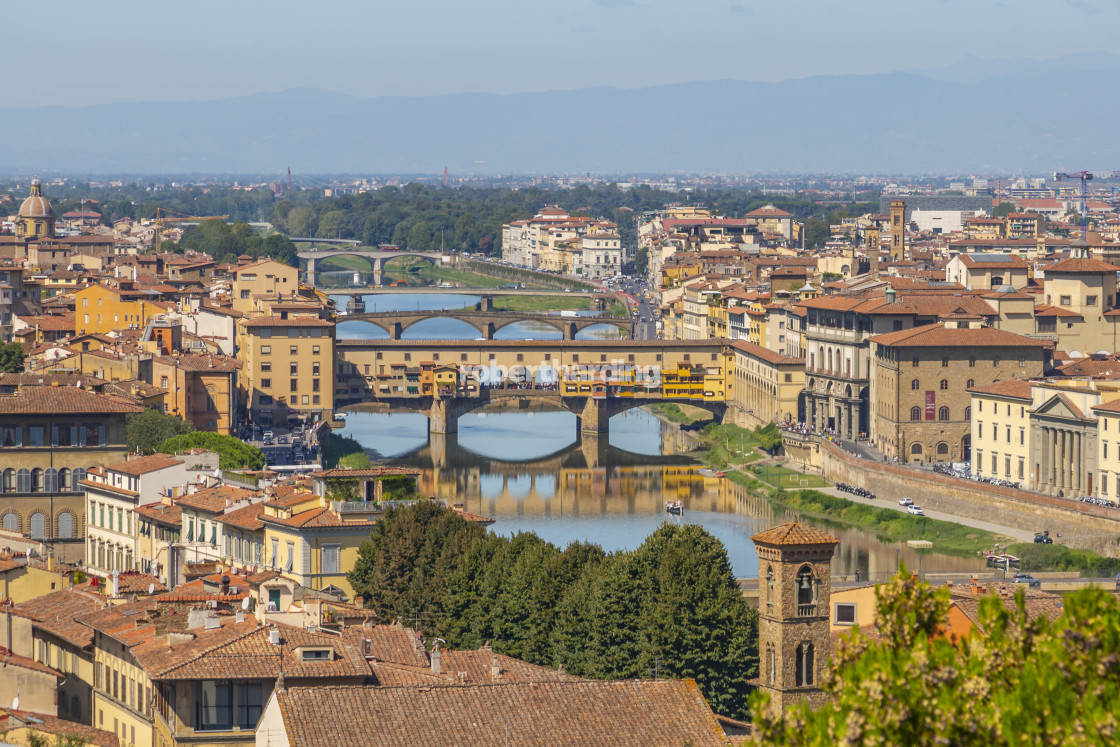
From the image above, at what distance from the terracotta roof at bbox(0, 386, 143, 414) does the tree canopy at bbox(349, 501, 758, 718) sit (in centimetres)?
1052

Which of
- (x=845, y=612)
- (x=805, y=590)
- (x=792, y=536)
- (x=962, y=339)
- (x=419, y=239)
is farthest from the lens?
(x=419, y=239)

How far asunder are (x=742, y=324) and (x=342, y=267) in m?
71.3

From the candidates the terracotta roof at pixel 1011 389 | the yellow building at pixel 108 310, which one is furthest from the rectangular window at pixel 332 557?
the yellow building at pixel 108 310

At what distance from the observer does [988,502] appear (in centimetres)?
4538

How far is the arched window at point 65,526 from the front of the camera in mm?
34156

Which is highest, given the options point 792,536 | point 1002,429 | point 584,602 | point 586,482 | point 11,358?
point 792,536

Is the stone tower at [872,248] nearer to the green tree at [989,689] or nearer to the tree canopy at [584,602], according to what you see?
the tree canopy at [584,602]

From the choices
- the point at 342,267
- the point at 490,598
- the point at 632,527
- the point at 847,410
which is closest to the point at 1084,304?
the point at 847,410

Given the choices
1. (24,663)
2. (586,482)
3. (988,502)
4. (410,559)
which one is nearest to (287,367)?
(586,482)

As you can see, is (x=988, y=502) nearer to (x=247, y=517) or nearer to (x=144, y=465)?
(x=144, y=465)

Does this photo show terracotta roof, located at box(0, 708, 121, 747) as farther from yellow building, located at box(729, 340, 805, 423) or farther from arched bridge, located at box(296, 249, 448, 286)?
arched bridge, located at box(296, 249, 448, 286)

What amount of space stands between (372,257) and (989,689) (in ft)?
417

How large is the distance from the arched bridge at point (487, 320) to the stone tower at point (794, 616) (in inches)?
2640

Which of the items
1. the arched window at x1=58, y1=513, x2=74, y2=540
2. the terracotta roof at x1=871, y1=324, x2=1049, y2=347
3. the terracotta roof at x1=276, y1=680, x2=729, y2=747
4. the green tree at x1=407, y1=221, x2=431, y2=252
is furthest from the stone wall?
the green tree at x1=407, y1=221, x2=431, y2=252
